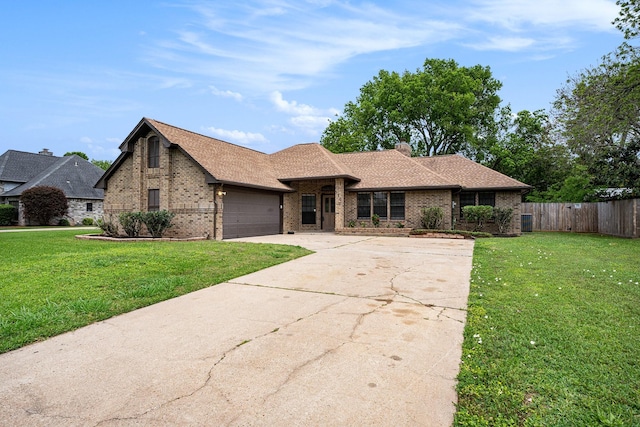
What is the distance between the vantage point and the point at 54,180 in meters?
28.1

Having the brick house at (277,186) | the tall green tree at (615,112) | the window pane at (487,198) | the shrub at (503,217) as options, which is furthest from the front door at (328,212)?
the tall green tree at (615,112)

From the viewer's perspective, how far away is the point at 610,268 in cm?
725

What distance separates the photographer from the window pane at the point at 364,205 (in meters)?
19.1

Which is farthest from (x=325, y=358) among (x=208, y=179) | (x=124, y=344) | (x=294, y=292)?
(x=208, y=179)

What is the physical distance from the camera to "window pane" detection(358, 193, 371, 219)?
19.1 meters

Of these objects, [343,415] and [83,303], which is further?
[83,303]

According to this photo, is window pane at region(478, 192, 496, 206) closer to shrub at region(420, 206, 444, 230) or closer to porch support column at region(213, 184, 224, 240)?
shrub at region(420, 206, 444, 230)

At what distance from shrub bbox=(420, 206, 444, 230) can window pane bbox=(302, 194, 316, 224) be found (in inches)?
255

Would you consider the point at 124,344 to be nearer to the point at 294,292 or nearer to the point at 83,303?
the point at 83,303

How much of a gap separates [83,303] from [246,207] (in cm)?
1201

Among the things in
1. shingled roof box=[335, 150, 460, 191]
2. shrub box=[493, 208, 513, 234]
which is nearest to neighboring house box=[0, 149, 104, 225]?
shingled roof box=[335, 150, 460, 191]

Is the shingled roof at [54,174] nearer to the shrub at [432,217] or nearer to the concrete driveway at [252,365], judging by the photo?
the shrub at [432,217]

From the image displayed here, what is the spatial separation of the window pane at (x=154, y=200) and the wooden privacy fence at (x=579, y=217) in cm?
2073

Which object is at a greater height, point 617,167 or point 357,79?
point 357,79
